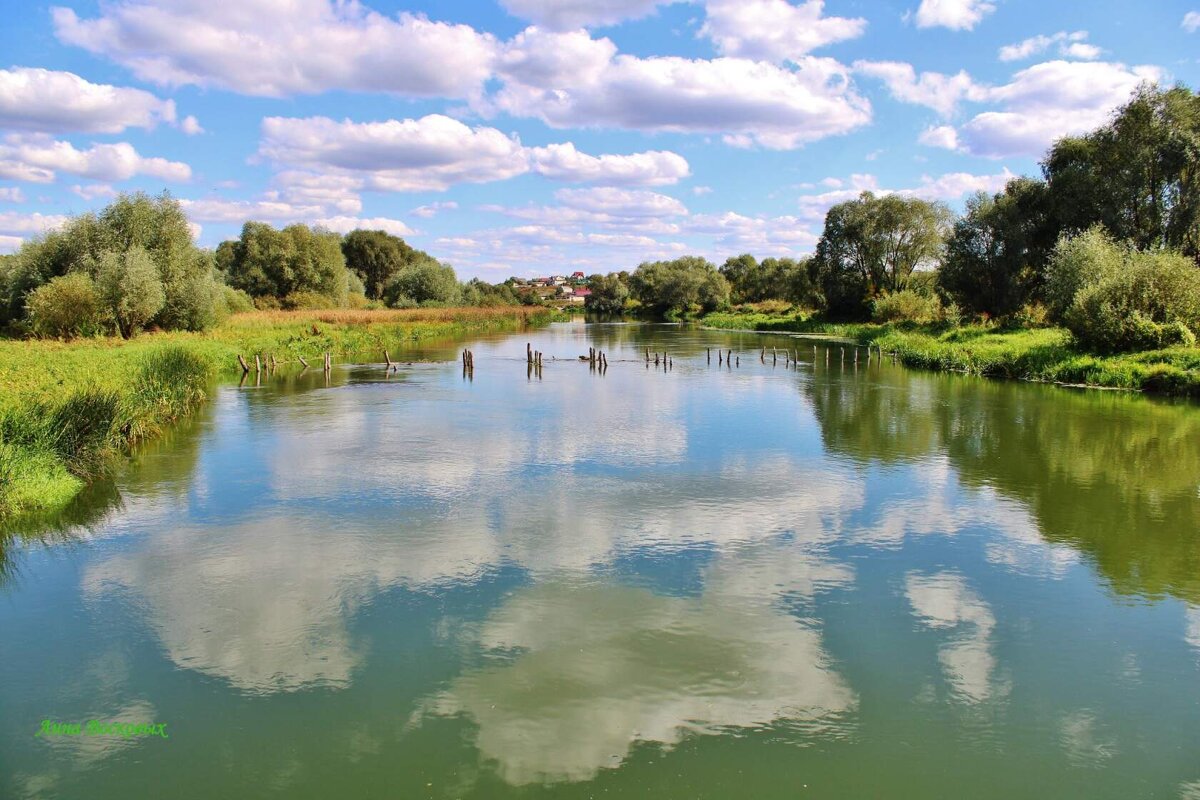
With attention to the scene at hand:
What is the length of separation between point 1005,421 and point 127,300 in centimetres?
3270

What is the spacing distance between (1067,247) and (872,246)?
1168 inches

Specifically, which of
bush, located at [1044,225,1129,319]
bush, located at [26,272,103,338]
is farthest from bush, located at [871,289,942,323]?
bush, located at [26,272,103,338]

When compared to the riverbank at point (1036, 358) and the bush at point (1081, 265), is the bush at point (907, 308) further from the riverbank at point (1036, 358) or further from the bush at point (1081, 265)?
the bush at point (1081, 265)

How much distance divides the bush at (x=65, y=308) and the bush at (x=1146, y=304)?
38.5 m

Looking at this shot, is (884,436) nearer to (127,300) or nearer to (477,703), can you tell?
(477,703)

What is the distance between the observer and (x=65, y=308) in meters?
30.4

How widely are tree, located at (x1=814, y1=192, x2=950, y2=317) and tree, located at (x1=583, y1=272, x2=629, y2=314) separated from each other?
64327 millimetres

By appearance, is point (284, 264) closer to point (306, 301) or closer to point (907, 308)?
point (306, 301)

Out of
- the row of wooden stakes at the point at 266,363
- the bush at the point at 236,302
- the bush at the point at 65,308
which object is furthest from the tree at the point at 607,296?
the bush at the point at 65,308

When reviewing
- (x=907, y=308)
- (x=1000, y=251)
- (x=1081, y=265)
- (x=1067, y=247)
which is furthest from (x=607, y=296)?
(x=1081, y=265)

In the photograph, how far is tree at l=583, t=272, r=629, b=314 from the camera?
5153 inches

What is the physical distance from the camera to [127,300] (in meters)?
31.7

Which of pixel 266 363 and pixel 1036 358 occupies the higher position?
pixel 266 363

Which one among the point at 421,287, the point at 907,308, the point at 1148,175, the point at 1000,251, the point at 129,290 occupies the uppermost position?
the point at 1148,175
